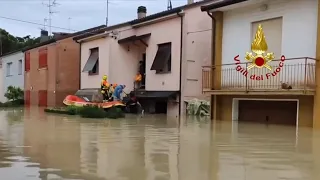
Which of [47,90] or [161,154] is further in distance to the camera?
[47,90]

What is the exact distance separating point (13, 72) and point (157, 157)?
3714cm

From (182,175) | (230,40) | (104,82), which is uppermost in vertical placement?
(230,40)

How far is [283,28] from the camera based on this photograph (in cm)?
1551

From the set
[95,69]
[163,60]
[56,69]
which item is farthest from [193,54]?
[56,69]

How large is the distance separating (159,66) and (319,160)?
15.6 metres

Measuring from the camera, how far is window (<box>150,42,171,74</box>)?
22531 mm

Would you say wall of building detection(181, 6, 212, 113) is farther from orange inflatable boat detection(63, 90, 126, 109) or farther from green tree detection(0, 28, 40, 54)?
green tree detection(0, 28, 40, 54)

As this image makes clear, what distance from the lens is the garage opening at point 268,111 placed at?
628 inches

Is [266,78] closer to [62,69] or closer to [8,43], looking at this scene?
[62,69]

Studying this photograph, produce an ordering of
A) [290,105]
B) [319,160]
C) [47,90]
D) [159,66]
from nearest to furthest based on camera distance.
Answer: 1. [319,160]
2. [290,105]
3. [159,66]
4. [47,90]

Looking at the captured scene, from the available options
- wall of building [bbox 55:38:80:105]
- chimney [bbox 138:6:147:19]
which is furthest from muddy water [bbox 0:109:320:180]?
wall of building [bbox 55:38:80:105]

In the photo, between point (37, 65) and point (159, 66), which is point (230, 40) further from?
point (37, 65)

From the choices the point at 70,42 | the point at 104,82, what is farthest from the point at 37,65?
the point at 104,82

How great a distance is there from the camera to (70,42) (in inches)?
1220
